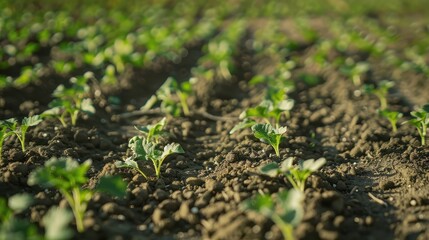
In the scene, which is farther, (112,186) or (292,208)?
(112,186)

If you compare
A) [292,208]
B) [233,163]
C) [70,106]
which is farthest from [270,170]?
[70,106]

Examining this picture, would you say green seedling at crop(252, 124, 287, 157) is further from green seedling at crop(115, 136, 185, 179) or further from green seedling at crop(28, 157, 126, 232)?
green seedling at crop(28, 157, 126, 232)

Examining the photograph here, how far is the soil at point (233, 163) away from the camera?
2326mm

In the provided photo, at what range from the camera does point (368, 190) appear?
2.83m

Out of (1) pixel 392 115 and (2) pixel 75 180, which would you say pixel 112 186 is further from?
(1) pixel 392 115

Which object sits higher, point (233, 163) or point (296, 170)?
point (296, 170)

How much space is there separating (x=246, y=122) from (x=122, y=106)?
209 cm

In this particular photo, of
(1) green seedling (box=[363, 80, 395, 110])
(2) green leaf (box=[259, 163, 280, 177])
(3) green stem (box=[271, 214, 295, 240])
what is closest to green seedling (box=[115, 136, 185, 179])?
(2) green leaf (box=[259, 163, 280, 177])

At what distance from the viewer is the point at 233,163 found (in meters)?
3.17

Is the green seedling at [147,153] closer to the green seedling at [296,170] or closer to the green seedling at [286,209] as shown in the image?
the green seedling at [296,170]

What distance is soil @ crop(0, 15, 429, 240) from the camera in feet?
7.63

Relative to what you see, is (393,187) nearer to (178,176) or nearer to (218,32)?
(178,176)

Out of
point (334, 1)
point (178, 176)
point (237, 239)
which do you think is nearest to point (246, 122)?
point (178, 176)

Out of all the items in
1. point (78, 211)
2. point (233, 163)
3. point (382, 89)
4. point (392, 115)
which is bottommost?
point (382, 89)
